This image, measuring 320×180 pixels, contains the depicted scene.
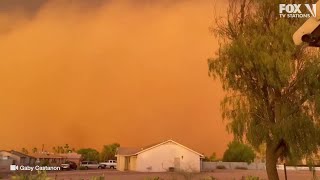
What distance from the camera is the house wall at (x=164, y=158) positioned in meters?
49.6

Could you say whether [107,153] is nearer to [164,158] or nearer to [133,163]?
[133,163]

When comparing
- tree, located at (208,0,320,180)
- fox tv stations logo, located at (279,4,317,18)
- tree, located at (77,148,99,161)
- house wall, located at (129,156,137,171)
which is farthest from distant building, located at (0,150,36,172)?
fox tv stations logo, located at (279,4,317,18)

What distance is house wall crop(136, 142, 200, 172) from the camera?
4959 cm

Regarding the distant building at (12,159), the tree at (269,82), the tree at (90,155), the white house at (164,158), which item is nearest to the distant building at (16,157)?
the distant building at (12,159)

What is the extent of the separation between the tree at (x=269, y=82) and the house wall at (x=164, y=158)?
107 ft

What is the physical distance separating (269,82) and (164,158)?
35328mm

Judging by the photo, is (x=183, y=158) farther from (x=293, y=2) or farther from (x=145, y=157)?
(x=293, y=2)

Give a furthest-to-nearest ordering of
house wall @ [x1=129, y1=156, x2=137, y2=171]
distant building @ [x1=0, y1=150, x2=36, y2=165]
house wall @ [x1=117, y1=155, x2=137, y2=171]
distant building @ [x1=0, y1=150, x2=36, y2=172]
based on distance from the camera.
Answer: house wall @ [x1=117, y1=155, x2=137, y2=171] → house wall @ [x1=129, y1=156, x2=137, y2=171] → distant building @ [x1=0, y1=150, x2=36, y2=165] → distant building @ [x1=0, y1=150, x2=36, y2=172]

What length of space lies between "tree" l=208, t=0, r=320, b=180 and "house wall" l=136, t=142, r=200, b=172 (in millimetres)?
32546

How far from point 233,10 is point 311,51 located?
4197 mm

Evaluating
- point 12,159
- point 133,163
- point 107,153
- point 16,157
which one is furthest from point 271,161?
point 107,153

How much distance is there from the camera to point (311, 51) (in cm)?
1672

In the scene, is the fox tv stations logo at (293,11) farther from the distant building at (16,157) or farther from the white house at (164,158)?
the distant building at (16,157)

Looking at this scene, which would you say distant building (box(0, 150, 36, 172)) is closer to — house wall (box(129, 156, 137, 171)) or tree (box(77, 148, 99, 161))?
house wall (box(129, 156, 137, 171))
